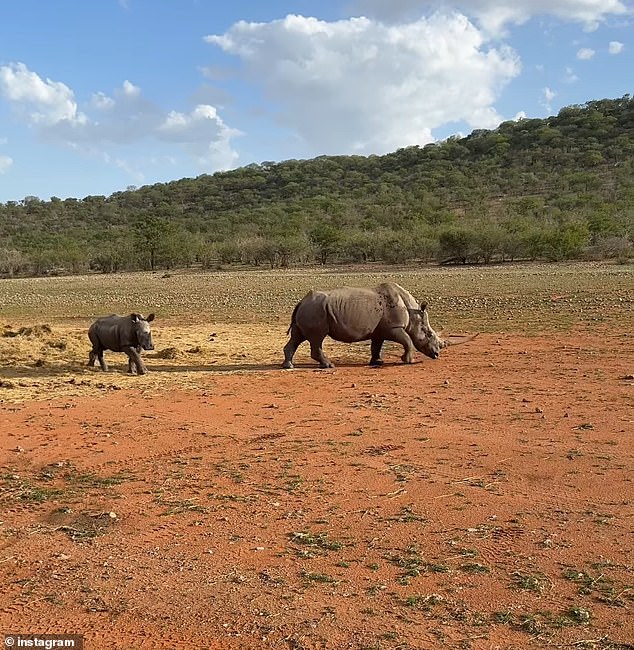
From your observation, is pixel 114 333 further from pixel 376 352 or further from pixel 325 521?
pixel 325 521

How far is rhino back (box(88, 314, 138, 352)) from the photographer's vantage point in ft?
48.6

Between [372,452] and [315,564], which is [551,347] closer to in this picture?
[372,452]

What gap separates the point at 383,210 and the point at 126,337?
73.2 meters

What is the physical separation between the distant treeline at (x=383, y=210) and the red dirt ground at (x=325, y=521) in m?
42.3

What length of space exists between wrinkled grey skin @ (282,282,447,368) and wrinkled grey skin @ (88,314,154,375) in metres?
3.05

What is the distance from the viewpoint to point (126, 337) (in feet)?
48.7

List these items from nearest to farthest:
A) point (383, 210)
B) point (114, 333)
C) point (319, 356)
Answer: point (114, 333) < point (319, 356) < point (383, 210)

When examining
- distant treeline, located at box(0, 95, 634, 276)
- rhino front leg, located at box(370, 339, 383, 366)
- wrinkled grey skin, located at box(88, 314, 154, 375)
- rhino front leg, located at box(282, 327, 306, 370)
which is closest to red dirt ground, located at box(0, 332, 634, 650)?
wrinkled grey skin, located at box(88, 314, 154, 375)

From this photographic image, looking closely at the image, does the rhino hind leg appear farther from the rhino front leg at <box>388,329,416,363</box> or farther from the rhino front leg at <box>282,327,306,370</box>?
the rhino front leg at <box>388,329,416,363</box>

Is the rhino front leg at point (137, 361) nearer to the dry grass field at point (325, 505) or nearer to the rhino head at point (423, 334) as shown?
the dry grass field at point (325, 505)

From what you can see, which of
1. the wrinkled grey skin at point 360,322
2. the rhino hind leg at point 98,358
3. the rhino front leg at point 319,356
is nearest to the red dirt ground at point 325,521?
the rhino front leg at point 319,356

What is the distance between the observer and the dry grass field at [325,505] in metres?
4.60

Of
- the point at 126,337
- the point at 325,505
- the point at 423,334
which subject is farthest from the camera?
the point at 423,334

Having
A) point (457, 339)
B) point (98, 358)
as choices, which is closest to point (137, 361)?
point (98, 358)
